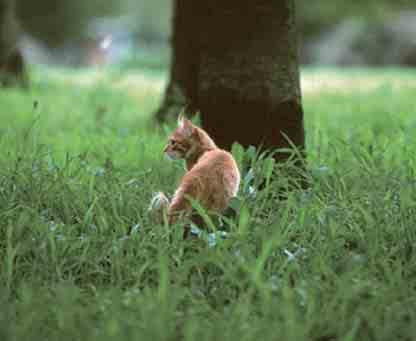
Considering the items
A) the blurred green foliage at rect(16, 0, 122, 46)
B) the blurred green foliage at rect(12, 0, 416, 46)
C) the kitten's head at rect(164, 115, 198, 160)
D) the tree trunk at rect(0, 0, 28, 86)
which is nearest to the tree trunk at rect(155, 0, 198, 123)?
the kitten's head at rect(164, 115, 198, 160)

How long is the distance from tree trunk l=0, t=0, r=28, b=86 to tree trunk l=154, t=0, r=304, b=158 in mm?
6807

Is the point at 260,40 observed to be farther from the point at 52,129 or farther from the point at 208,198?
the point at 52,129

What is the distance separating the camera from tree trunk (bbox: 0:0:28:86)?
35.6 ft

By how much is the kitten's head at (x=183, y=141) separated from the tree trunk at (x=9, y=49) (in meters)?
6.99

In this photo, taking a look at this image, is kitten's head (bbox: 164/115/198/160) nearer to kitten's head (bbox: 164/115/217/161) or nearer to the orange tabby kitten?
kitten's head (bbox: 164/115/217/161)

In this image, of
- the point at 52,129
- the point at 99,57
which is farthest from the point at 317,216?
the point at 99,57

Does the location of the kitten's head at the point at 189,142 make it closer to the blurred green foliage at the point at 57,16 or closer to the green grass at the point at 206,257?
the green grass at the point at 206,257

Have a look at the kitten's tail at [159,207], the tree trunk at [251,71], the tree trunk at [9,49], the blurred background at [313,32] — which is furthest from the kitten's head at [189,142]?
the blurred background at [313,32]

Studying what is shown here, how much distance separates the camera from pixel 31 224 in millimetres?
3244

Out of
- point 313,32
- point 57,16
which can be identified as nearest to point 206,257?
point 313,32

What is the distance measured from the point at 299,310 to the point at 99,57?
74.5ft

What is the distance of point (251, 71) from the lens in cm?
416

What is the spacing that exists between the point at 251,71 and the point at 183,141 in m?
0.54

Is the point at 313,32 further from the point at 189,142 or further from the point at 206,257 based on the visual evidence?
the point at 206,257
